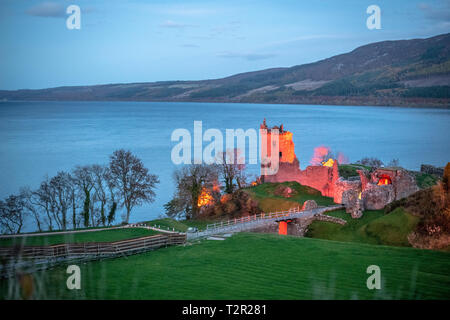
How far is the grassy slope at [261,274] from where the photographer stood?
14.2 meters

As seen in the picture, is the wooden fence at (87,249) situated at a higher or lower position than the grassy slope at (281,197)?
higher

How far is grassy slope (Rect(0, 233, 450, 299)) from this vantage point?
14.2m

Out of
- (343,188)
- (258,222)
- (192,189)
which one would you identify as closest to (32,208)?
(192,189)

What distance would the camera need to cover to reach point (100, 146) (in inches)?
4321

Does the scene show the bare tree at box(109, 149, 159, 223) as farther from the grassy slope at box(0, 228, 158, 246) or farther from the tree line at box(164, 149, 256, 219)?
the grassy slope at box(0, 228, 158, 246)

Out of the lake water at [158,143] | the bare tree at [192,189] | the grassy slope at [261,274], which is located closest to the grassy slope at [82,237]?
the grassy slope at [261,274]

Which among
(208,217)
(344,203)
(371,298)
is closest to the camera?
(371,298)

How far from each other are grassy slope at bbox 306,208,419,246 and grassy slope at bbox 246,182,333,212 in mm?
6869

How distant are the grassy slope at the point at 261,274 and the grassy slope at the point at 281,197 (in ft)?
61.1

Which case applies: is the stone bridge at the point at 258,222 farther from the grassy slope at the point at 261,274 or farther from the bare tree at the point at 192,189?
the bare tree at the point at 192,189

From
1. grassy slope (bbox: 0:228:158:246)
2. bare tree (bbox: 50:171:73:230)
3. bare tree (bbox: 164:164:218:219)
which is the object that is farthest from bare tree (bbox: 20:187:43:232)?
bare tree (bbox: 164:164:218:219)
